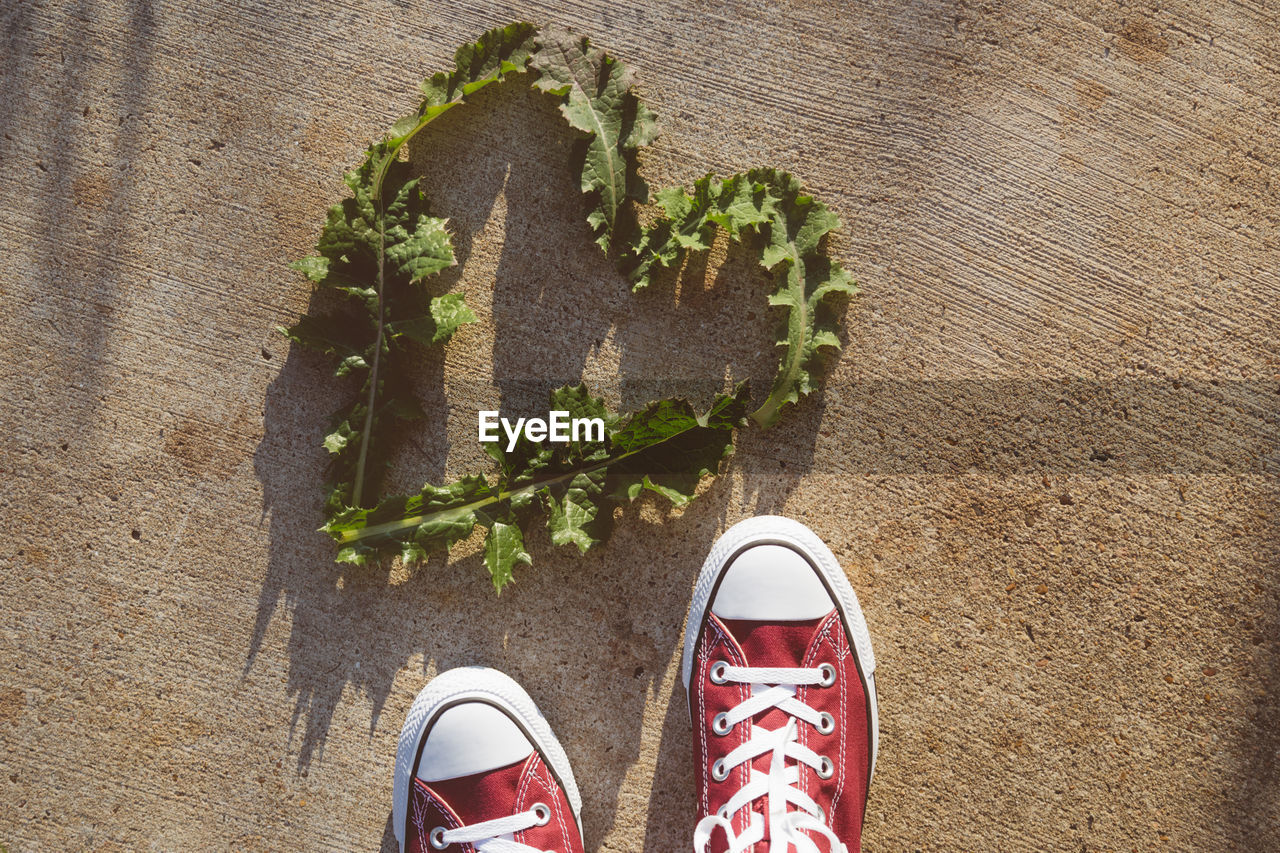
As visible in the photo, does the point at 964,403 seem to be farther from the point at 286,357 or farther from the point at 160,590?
the point at 160,590

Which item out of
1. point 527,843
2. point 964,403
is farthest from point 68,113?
point 964,403

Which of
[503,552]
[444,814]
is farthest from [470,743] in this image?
[503,552]

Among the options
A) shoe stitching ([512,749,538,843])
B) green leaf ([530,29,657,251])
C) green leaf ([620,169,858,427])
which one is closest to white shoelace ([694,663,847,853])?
shoe stitching ([512,749,538,843])

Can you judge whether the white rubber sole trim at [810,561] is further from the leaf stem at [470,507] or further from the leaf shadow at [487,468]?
the leaf stem at [470,507]

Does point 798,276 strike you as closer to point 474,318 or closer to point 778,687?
point 474,318

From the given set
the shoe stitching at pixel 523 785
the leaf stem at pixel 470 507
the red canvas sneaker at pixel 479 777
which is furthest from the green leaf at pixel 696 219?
the shoe stitching at pixel 523 785

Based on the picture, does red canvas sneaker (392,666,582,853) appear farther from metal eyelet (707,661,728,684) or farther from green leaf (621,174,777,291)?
green leaf (621,174,777,291)
